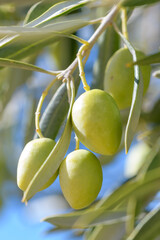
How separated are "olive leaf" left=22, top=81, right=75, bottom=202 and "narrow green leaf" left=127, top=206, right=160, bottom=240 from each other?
0.21 metres

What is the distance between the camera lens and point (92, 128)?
2.64 feet

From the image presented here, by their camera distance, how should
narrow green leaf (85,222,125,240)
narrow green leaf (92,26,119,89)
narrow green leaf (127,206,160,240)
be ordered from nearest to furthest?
1. narrow green leaf (127,206,160,240)
2. narrow green leaf (85,222,125,240)
3. narrow green leaf (92,26,119,89)

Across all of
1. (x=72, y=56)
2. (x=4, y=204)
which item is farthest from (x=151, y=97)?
(x=4, y=204)

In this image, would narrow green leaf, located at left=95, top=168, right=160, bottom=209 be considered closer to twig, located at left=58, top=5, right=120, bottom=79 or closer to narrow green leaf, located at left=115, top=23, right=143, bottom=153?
narrow green leaf, located at left=115, top=23, right=143, bottom=153

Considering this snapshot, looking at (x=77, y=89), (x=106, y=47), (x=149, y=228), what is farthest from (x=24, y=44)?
(x=149, y=228)

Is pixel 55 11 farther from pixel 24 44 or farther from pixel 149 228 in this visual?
pixel 149 228

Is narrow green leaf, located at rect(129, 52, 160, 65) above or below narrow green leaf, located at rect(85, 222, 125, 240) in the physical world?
above

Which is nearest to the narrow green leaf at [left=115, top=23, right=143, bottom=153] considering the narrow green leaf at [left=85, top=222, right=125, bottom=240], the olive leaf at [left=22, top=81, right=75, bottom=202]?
the olive leaf at [left=22, top=81, right=75, bottom=202]

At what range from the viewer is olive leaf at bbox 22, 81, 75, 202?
0.77 m

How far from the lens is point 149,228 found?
915 mm

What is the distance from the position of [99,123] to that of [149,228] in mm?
248

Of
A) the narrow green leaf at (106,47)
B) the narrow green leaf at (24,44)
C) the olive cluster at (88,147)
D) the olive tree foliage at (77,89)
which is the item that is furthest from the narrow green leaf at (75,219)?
the narrow green leaf at (106,47)

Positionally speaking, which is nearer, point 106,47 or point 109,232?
point 109,232

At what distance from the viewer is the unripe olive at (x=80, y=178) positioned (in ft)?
2.68
